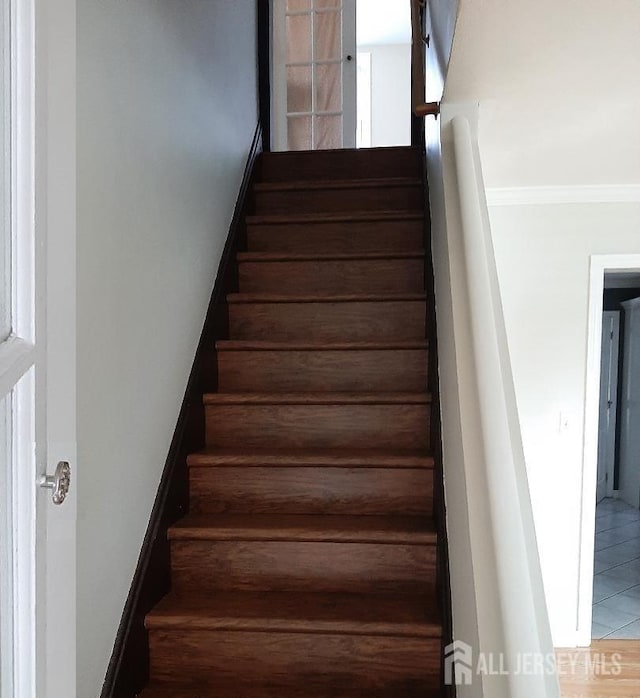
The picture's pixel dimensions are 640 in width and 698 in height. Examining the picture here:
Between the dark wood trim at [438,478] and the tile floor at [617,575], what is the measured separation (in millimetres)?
1922

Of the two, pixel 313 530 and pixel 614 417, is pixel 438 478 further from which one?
pixel 614 417

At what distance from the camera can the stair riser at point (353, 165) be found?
330 centimetres

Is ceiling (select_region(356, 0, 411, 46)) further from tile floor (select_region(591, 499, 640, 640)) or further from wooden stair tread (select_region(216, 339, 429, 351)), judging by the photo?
tile floor (select_region(591, 499, 640, 640))

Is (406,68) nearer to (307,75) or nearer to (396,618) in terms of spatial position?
(307,75)

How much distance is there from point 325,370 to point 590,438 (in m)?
1.37

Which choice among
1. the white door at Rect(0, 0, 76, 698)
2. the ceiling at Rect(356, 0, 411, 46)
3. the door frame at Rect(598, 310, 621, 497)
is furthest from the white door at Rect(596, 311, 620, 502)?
the white door at Rect(0, 0, 76, 698)

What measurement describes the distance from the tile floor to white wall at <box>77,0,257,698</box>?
2.61m

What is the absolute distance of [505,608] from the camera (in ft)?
3.35

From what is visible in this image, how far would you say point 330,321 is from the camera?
8.23ft

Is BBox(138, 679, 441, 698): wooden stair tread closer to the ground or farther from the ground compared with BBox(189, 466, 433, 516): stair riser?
closer to the ground

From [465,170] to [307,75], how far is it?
3226mm

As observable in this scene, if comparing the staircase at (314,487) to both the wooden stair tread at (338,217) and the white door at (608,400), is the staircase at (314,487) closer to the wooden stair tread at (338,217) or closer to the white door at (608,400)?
the wooden stair tread at (338,217)

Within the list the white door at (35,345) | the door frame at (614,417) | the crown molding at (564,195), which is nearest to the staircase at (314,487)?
the crown molding at (564,195)

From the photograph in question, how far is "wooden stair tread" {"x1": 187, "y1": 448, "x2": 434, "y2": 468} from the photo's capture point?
1.97 m
